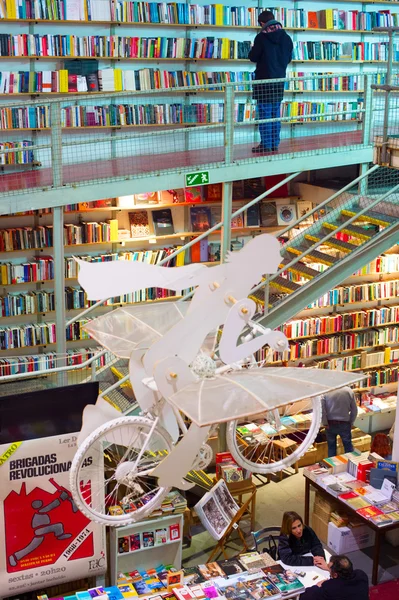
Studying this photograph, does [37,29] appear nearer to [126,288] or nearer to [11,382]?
[11,382]

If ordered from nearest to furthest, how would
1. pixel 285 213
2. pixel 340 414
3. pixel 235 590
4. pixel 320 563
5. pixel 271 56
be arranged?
pixel 235 590
pixel 320 563
pixel 271 56
pixel 340 414
pixel 285 213

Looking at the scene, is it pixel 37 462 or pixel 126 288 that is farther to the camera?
pixel 37 462

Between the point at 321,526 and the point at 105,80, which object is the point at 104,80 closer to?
the point at 105,80

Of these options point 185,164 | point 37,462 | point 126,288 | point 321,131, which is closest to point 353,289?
point 321,131

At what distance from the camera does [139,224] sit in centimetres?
977

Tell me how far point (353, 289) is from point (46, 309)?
387 centimetres

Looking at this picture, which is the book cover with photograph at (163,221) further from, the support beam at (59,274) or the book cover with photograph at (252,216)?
the support beam at (59,274)

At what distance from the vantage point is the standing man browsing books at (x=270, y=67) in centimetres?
898

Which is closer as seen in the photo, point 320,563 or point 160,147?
point 320,563

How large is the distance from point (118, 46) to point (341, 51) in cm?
324

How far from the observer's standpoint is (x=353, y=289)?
1087 centimetres

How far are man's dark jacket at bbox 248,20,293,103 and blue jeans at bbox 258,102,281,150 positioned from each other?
90 millimetres

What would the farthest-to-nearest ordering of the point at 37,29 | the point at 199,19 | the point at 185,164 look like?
1. the point at 199,19
2. the point at 37,29
3. the point at 185,164

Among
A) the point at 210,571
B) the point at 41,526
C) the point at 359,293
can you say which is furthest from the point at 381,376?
the point at 41,526
